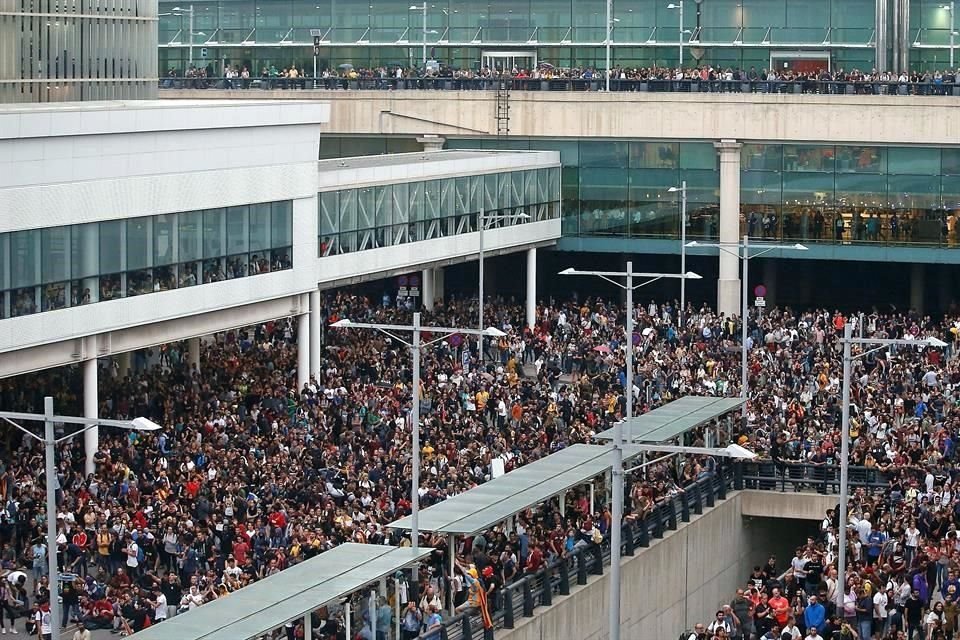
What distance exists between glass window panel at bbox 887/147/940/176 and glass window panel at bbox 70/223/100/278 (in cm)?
3930

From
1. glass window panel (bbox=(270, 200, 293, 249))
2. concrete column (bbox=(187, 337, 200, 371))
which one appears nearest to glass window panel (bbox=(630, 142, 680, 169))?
glass window panel (bbox=(270, 200, 293, 249))

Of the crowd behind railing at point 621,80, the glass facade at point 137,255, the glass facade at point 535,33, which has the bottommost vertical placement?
the glass facade at point 137,255

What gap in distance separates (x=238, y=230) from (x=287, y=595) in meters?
24.1

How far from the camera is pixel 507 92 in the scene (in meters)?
82.1

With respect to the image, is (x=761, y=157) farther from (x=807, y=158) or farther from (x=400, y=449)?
(x=400, y=449)

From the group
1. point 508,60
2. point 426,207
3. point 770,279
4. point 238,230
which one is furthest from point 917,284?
point 238,230

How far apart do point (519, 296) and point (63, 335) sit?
133 feet

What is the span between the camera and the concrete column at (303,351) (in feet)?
190

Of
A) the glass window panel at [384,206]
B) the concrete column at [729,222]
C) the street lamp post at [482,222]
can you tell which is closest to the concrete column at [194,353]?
the glass window panel at [384,206]

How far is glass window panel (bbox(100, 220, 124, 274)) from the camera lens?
161ft

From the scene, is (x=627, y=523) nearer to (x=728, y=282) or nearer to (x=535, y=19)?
(x=728, y=282)

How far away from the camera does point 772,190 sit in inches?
3187

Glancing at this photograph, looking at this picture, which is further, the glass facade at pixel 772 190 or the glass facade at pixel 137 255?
the glass facade at pixel 772 190

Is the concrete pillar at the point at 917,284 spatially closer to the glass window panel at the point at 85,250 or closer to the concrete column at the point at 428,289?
the concrete column at the point at 428,289
